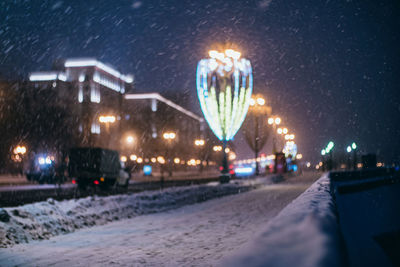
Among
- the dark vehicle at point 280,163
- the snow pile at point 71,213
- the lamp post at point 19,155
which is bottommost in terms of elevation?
the snow pile at point 71,213

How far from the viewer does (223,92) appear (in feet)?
122

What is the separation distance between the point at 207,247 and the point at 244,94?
29.6 m

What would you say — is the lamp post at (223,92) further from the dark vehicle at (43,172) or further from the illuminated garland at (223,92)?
the dark vehicle at (43,172)

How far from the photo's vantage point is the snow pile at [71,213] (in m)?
10.4

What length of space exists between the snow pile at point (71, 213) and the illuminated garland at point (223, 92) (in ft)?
50.6

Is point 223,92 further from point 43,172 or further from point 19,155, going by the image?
point 19,155

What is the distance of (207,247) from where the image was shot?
907 cm

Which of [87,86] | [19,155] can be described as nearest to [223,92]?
[19,155]

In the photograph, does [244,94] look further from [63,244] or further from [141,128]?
[141,128]

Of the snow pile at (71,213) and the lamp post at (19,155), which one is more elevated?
the lamp post at (19,155)

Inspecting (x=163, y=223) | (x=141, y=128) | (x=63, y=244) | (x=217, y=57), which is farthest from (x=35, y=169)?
(x=141, y=128)

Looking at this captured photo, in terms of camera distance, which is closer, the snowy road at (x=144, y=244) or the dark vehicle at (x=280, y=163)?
the snowy road at (x=144, y=244)

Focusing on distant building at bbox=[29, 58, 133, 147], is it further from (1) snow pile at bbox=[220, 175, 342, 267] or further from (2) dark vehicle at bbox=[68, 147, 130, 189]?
(1) snow pile at bbox=[220, 175, 342, 267]

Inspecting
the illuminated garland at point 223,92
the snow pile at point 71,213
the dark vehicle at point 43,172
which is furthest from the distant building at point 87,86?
the snow pile at point 71,213
